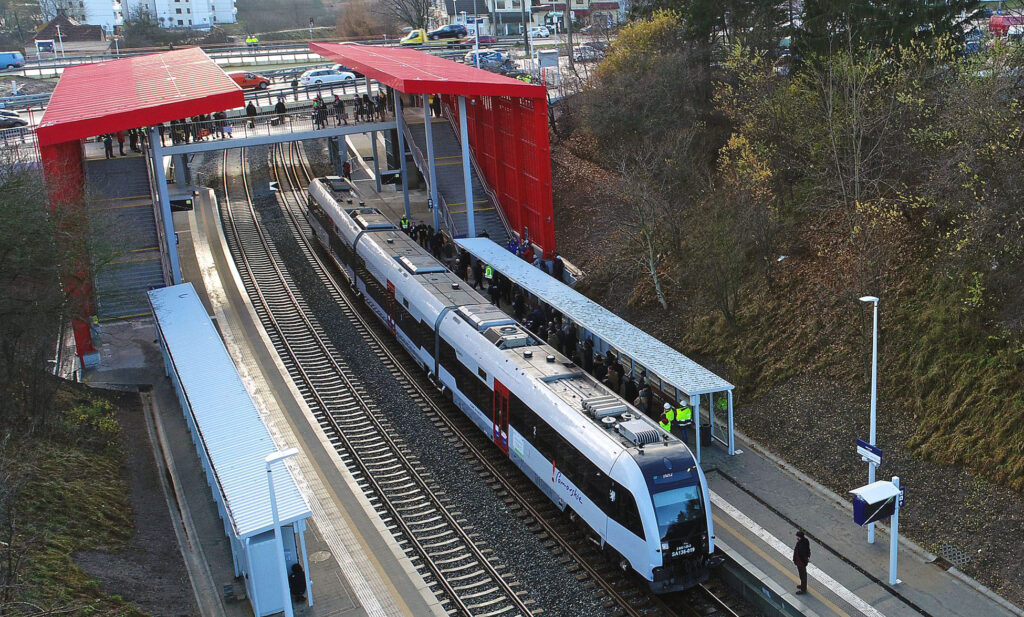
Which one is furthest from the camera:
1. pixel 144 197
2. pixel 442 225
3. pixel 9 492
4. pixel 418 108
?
pixel 418 108

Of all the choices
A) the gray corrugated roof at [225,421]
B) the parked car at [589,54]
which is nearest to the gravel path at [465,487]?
the gray corrugated roof at [225,421]

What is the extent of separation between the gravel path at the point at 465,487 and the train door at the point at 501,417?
0.97 meters

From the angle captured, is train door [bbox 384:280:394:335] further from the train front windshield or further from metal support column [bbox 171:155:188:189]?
metal support column [bbox 171:155:188:189]

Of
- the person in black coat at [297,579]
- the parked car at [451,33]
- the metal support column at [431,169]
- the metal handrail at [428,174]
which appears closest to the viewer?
the person in black coat at [297,579]

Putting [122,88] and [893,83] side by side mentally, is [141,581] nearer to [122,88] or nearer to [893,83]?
[893,83]

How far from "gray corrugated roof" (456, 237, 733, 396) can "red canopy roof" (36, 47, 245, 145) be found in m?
10.1

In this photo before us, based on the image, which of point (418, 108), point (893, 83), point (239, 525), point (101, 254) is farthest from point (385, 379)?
point (418, 108)

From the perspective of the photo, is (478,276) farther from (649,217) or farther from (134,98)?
(134,98)

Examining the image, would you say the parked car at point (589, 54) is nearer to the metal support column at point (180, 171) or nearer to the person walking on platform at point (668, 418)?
the metal support column at point (180, 171)

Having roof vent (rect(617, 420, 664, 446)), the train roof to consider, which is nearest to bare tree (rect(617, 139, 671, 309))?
the train roof

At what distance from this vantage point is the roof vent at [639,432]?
16281 mm

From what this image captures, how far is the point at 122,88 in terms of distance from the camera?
35.2 metres

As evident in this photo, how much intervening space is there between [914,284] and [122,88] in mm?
28980

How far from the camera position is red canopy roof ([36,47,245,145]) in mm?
27891
